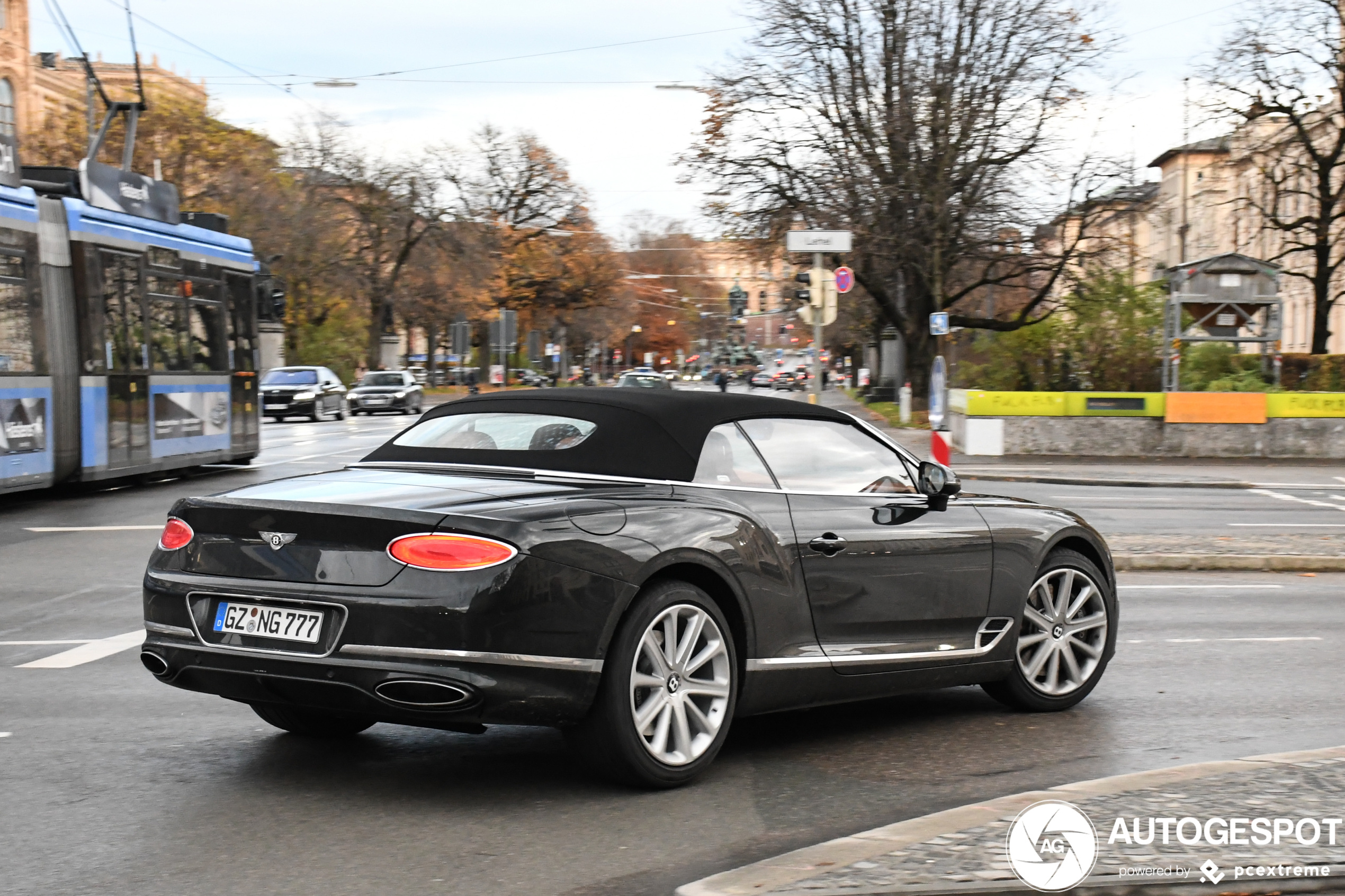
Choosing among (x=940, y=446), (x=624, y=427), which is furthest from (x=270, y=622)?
(x=940, y=446)

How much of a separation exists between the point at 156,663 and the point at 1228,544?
10.7 metres

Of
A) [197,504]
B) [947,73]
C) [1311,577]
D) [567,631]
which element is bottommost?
[1311,577]

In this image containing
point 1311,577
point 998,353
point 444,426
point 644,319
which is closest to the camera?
point 444,426

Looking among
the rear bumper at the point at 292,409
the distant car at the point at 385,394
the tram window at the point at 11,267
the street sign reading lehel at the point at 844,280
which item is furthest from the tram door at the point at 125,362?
the distant car at the point at 385,394

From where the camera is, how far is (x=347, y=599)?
502 cm

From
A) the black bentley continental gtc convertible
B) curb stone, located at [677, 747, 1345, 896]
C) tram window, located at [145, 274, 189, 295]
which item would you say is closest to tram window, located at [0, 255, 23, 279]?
tram window, located at [145, 274, 189, 295]

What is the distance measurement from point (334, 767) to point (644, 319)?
490ft

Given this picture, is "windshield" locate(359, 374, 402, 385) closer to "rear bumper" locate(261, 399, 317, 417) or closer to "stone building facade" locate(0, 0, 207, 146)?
Answer: "rear bumper" locate(261, 399, 317, 417)

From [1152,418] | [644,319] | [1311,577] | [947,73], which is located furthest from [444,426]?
[644,319]

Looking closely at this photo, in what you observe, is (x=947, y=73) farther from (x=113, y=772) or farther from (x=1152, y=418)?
(x=113, y=772)

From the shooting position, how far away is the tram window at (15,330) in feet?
53.7

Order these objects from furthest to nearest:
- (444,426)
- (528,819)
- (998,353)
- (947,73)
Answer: (947,73) → (998,353) → (444,426) → (528,819)

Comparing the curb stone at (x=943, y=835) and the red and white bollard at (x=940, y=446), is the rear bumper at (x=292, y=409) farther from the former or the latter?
the curb stone at (x=943, y=835)

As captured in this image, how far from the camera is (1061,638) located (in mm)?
7125
